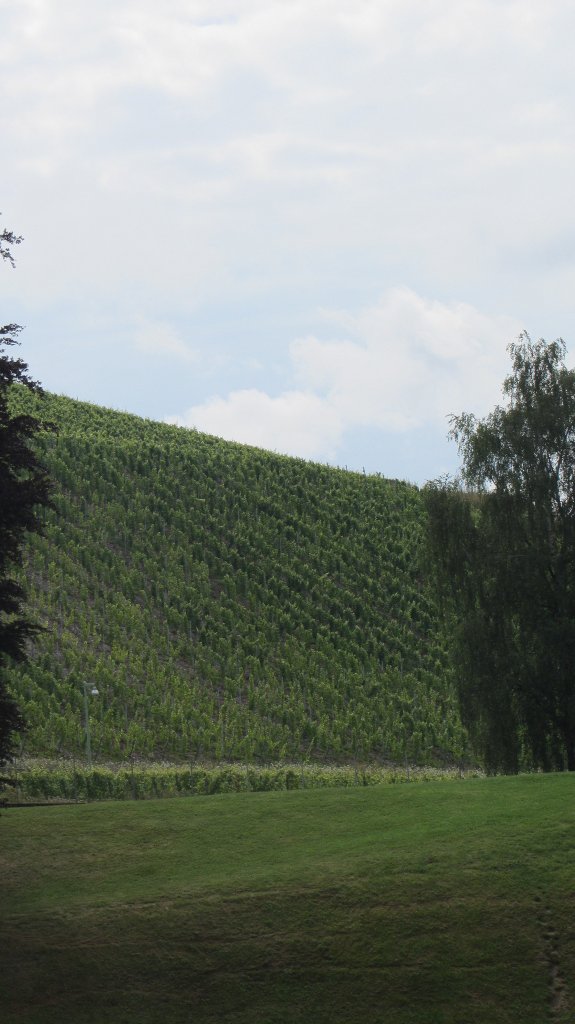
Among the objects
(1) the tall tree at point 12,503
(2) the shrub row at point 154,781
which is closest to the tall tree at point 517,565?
(2) the shrub row at point 154,781

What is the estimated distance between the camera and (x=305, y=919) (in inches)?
974

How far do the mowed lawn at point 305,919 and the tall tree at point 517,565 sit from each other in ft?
31.5

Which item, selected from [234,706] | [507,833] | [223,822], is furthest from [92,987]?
[234,706]

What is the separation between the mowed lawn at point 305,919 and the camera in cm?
2280

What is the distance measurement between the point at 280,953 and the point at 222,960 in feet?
3.86

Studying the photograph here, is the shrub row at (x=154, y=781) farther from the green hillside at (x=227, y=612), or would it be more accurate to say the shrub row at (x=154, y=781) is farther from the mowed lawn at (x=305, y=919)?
the mowed lawn at (x=305, y=919)

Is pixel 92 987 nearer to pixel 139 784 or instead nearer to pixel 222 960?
pixel 222 960

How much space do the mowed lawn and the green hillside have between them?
932 inches

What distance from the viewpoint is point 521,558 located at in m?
40.8

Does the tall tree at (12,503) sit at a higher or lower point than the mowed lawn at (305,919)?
higher

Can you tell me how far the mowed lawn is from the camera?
22.8 m

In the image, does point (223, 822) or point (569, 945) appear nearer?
point (569, 945)

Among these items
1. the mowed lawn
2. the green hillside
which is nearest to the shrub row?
the green hillside

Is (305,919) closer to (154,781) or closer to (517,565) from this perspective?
(517,565)
